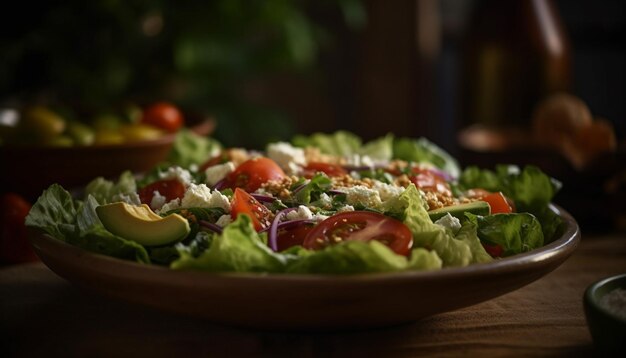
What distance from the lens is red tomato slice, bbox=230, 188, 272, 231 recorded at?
162 centimetres

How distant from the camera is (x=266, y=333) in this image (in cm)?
160

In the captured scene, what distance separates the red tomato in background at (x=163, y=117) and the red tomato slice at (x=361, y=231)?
63.7 inches

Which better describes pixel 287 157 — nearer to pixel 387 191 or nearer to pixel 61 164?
pixel 387 191

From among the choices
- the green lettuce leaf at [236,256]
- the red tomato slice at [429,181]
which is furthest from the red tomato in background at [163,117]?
the green lettuce leaf at [236,256]

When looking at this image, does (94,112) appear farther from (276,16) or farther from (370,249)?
(370,249)

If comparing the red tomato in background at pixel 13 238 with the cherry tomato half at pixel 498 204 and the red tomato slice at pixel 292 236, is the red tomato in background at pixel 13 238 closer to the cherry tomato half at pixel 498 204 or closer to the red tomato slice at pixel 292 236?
the red tomato slice at pixel 292 236

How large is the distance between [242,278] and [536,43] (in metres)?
2.84

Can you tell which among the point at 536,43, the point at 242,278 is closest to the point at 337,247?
the point at 242,278

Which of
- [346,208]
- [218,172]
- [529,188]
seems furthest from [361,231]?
[529,188]

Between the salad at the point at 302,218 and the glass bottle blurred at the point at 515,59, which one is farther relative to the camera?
the glass bottle blurred at the point at 515,59

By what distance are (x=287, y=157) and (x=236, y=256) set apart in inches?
28.5

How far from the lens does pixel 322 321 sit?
1421mm

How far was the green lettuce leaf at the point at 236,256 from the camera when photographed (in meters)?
1.41

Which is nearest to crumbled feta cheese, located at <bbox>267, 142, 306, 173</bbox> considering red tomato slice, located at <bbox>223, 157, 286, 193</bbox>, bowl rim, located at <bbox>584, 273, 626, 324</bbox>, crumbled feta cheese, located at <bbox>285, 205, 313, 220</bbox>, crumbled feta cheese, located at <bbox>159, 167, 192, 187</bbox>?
red tomato slice, located at <bbox>223, 157, 286, 193</bbox>
